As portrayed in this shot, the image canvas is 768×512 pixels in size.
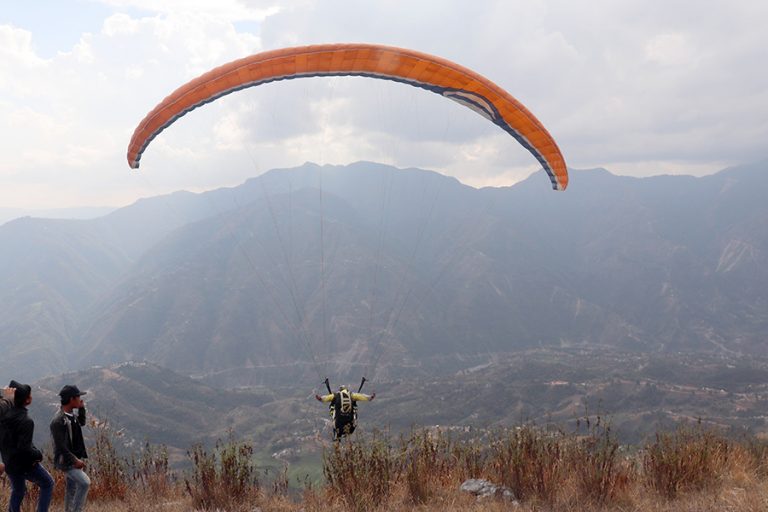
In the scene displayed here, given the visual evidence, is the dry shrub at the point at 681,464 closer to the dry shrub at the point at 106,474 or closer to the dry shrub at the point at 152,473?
the dry shrub at the point at 152,473

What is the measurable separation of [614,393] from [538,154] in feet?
490

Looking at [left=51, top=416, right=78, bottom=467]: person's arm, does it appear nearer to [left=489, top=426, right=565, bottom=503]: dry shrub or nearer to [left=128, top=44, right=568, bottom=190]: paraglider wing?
[left=489, top=426, right=565, bottom=503]: dry shrub

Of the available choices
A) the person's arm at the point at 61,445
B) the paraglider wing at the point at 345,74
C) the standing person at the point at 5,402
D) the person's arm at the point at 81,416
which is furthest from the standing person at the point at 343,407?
the paraglider wing at the point at 345,74

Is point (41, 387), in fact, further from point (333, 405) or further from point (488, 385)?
point (333, 405)

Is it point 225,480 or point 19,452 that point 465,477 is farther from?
point 19,452

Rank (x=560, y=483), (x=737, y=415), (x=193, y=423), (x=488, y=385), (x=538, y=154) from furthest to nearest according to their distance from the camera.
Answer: (x=488, y=385) < (x=193, y=423) < (x=737, y=415) < (x=538, y=154) < (x=560, y=483)

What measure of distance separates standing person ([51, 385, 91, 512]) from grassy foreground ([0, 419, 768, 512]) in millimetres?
494

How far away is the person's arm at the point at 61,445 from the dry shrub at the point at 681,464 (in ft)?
23.6

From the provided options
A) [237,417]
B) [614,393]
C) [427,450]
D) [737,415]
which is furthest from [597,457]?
[614,393]

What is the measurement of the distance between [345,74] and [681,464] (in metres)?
9.16

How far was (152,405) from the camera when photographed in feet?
440

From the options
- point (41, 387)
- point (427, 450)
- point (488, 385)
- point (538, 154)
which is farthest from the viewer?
point (488, 385)

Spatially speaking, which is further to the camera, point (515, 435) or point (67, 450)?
point (515, 435)

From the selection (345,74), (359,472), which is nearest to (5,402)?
(359,472)
